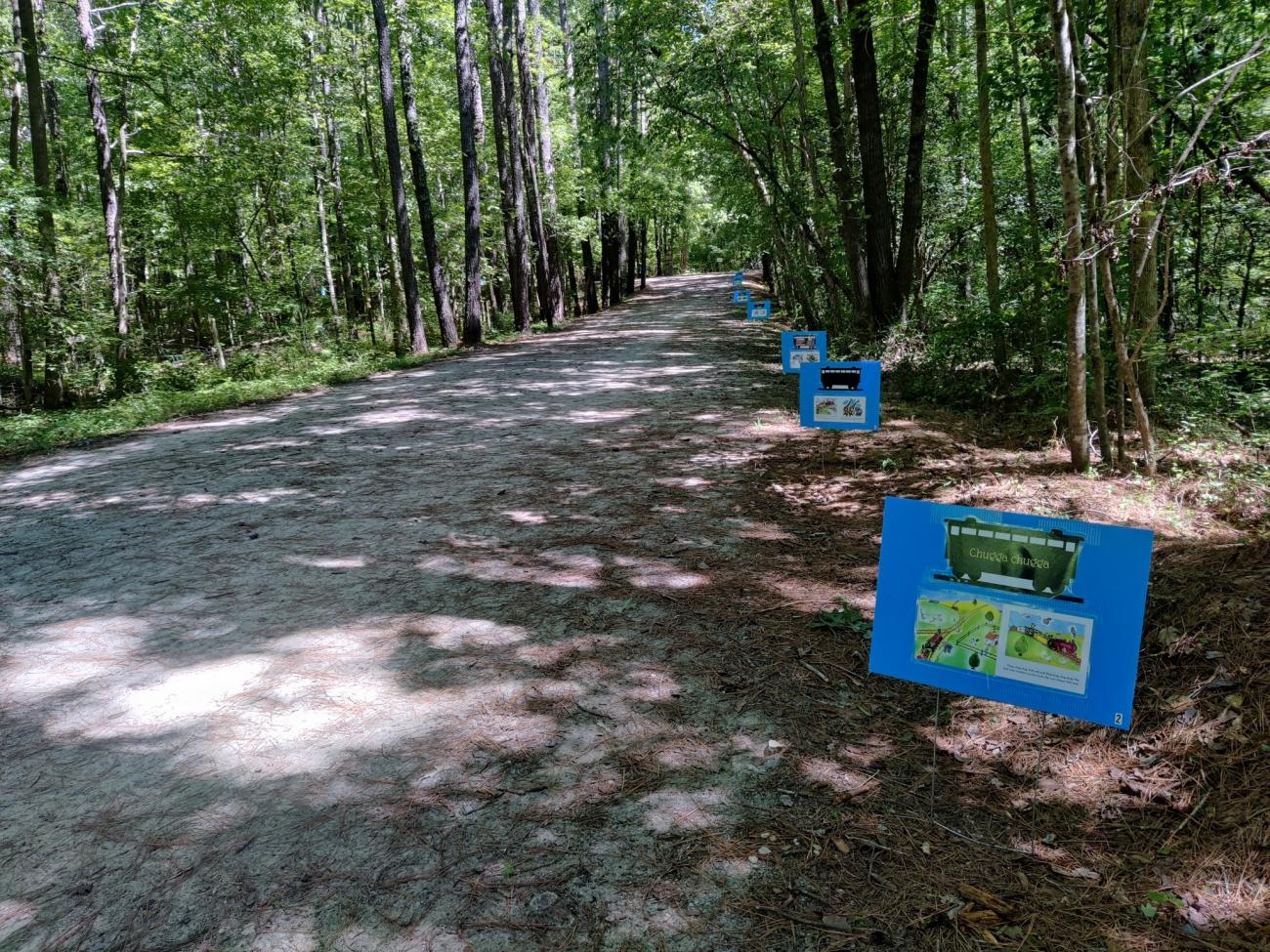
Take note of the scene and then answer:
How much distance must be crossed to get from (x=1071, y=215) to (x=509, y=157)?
60.9ft

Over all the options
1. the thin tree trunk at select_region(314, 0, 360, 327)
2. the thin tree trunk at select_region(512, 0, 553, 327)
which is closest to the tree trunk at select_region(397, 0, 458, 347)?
the thin tree trunk at select_region(314, 0, 360, 327)

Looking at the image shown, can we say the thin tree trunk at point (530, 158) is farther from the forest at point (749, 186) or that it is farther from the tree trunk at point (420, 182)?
the tree trunk at point (420, 182)

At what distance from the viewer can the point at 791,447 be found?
7316mm

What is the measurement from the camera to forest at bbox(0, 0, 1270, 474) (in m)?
5.41

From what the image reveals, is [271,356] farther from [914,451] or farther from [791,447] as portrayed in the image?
[914,451]

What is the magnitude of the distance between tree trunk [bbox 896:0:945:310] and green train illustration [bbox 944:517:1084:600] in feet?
28.3

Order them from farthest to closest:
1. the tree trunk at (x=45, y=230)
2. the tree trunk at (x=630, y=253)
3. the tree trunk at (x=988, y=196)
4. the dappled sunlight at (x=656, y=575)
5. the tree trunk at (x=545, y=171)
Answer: the tree trunk at (x=630, y=253)
the tree trunk at (x=545, y=171)
the tree trunk at (x=45, y=230)
the tree trunk at (x=988, y=196)
the dappled sunlight at (x=656, y=575)

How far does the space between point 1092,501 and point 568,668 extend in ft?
12.4

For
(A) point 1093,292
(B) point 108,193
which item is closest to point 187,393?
(B) point 108,193

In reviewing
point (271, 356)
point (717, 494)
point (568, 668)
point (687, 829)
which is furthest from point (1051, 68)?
point (271, 356)

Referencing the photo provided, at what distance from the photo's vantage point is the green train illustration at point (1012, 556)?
2.27m

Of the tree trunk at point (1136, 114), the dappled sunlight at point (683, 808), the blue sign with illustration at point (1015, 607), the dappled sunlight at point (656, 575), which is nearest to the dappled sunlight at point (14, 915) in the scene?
the dappled sunlight at point (683, 808)

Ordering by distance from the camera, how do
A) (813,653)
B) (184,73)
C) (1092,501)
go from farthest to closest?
1. (184,73)
2. (1092,501)
3. (813,653)

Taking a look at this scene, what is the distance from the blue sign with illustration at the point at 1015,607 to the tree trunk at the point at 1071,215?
95.8 inches
